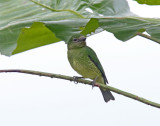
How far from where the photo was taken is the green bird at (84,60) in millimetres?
3867

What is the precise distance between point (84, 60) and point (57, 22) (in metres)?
2.30

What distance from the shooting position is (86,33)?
1747 millimetres

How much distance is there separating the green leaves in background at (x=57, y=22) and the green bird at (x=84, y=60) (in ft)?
4.82

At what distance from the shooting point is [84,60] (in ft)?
13.0

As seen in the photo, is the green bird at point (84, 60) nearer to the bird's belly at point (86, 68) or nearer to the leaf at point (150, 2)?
the bird's belly at point (86, 68)

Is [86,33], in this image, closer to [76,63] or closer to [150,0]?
[150,0]

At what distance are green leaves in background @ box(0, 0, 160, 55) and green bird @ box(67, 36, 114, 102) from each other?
1.47 meters

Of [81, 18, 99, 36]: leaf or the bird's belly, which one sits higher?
[81, 18, 99, 36]: leaf

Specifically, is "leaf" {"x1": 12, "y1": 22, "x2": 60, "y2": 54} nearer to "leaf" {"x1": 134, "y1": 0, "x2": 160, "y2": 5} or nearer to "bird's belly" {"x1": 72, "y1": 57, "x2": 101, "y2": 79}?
"leaf" {"x1": 134, "y1": 0, "x2": 160, "y2": 5}

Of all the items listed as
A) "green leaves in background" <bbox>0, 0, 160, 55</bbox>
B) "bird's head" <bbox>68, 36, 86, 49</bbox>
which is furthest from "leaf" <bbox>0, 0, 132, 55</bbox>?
"bird's head" <bbox>68, 36, 86, 49</bbox>

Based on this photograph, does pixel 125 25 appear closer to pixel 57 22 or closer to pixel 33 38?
pixel 57 22

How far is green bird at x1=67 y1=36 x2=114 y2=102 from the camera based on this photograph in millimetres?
3867

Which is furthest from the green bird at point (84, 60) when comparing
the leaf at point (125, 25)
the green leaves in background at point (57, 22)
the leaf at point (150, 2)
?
the leaf at point (125, 25)

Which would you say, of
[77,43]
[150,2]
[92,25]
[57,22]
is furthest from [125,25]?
[77,43]
